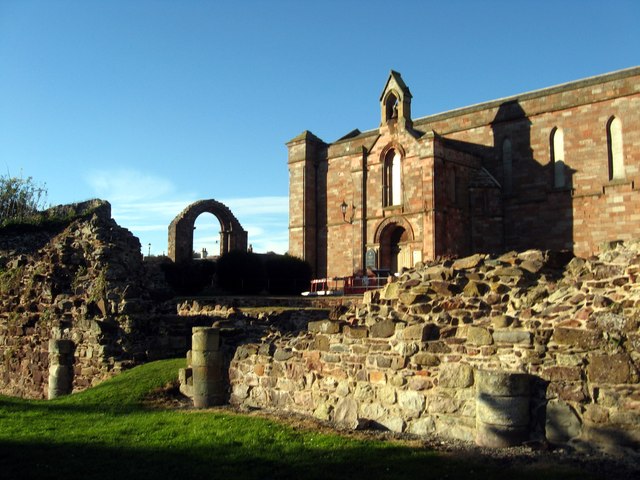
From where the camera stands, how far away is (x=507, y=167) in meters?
31.4

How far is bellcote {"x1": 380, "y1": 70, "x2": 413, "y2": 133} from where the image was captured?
104ft

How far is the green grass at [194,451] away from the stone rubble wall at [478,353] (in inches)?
29.7

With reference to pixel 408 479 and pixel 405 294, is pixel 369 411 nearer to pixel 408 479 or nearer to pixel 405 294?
pixel 405 294

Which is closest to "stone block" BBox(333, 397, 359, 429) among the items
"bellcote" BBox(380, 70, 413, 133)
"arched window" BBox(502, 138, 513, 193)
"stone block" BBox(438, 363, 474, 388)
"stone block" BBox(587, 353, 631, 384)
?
"stone block" BBox(438, 363, 474, 388)

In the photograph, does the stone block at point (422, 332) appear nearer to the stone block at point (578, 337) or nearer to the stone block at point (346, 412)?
the stone block at point (346, 412)

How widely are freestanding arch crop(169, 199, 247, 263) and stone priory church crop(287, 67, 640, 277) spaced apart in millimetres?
5455

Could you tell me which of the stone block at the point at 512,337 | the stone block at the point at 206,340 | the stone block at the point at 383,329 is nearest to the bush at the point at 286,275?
the stone block at the point at 206,340

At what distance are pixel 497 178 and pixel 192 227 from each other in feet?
50.5

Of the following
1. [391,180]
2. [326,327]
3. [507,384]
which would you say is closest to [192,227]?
[391,180]

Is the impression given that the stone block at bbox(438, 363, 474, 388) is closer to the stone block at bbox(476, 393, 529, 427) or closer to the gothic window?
the stone block at bbox(476, 393, 529, 427)

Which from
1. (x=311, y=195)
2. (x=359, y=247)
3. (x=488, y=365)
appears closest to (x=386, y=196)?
(x=359, y=247)

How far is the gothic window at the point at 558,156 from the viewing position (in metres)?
29.4

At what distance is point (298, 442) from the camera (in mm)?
7516

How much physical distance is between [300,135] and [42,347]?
25.9 m
